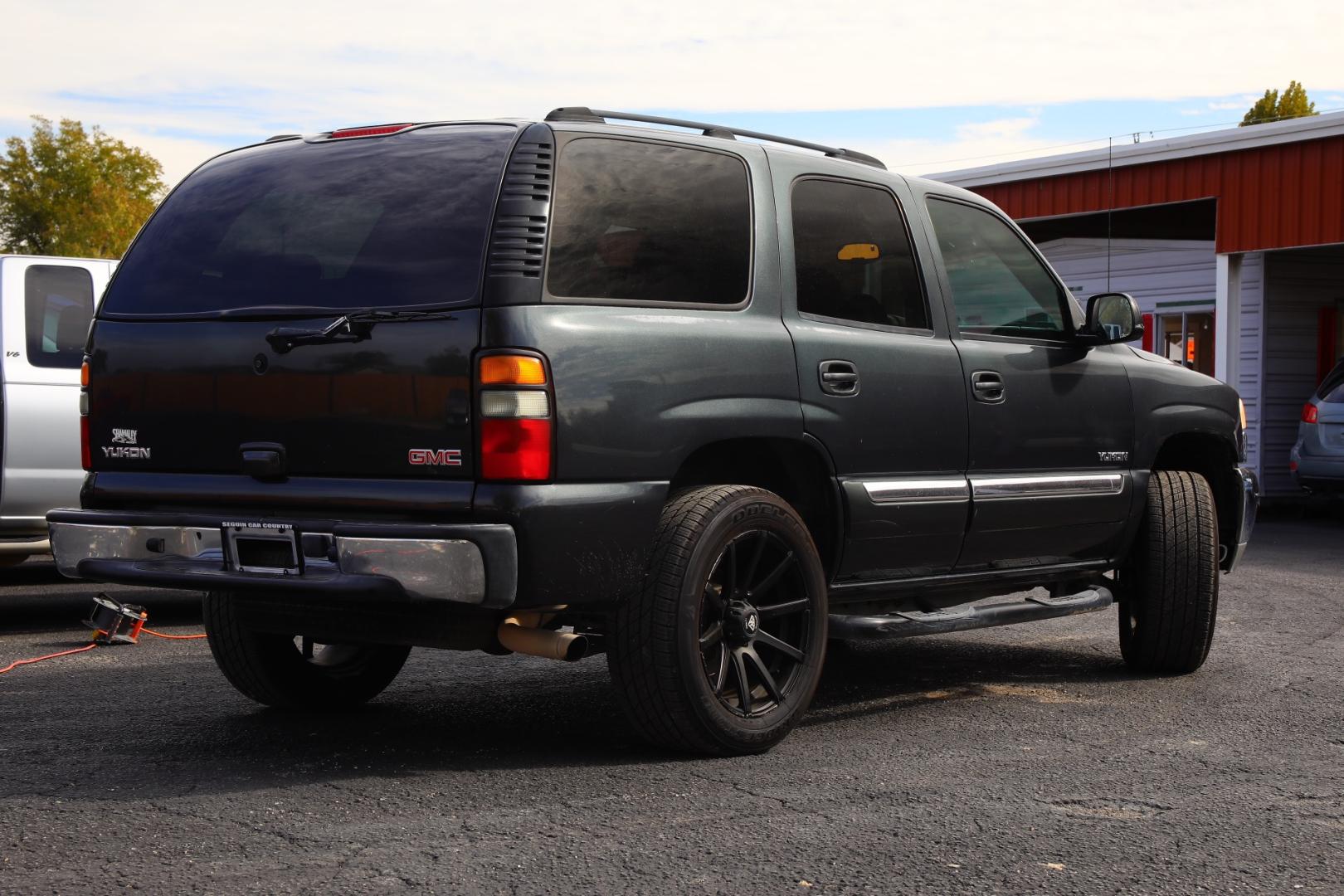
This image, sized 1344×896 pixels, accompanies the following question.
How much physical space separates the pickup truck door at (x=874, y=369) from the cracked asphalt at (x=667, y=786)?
0.69m

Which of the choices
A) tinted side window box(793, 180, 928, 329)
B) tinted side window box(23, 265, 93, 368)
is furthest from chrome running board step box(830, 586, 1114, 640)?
tinted side window box(23, 265, 93, 368)

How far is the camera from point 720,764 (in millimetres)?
4906

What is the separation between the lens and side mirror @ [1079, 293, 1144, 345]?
21.0 ft

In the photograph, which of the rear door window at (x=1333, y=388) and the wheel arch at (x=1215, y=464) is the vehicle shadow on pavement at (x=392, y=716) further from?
the rear door window at (x=1333, y=388)

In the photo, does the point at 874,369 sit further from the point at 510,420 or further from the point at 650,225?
the point at 510,420

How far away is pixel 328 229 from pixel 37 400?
4101 millimetres

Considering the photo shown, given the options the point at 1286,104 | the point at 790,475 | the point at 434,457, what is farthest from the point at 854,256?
the point at 1286,104

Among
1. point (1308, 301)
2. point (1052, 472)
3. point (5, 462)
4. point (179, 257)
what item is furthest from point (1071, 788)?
point (1308, 301)

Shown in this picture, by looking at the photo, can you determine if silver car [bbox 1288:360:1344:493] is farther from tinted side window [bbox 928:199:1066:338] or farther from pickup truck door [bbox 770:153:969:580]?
pickup truck door [bbox 770:153:969:580]

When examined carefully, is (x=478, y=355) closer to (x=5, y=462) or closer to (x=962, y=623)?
(x=962, y=623)

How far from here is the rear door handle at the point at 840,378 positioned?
5.27 m

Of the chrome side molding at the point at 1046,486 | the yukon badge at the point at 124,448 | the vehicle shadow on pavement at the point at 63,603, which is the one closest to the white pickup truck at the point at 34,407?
the vehicle shadow on pavement at the point at 63,603

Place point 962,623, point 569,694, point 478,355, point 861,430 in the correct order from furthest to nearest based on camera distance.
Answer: point 569,694, point 962,623, point 861,430, point 478,355

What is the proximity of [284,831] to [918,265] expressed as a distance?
306 cm
